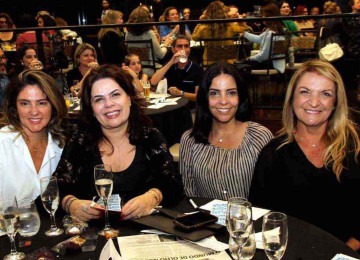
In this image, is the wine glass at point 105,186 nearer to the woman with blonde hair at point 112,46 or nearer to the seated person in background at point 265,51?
the woman with blonde hair at point 112,46

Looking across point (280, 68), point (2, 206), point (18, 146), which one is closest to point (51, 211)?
point (2, 206)

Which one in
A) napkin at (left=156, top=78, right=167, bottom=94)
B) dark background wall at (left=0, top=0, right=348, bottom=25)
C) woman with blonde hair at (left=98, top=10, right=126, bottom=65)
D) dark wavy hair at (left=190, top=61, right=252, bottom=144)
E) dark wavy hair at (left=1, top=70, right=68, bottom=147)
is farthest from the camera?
dark background wall at (left=0, top=0, right=348, bottom=25)

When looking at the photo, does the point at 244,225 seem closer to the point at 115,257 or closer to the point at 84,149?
the point at 115,257

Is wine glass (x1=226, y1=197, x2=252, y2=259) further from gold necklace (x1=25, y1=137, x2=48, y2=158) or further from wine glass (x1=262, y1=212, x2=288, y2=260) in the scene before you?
gold necklace (x1=25, y1=137, x2=48, y2=158)

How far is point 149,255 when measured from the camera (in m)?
1.52

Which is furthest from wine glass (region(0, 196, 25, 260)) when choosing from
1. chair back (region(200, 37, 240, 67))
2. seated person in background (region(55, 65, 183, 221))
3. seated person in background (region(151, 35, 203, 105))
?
chair back (region(200, 37, 240, 67))

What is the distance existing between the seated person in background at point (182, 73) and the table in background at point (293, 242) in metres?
3.04

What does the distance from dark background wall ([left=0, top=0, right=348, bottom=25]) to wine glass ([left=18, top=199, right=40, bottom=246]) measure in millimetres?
10683

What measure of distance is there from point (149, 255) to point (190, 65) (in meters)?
3.52

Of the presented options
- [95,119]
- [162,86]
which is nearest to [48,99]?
[95,119]

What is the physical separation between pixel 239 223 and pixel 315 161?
914mm

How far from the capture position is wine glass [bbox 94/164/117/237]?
172cm

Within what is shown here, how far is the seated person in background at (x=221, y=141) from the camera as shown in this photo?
2.43 metres

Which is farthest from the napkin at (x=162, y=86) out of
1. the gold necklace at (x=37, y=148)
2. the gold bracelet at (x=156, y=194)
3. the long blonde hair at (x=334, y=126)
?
the gold bracelet at (x=156, y=194)
